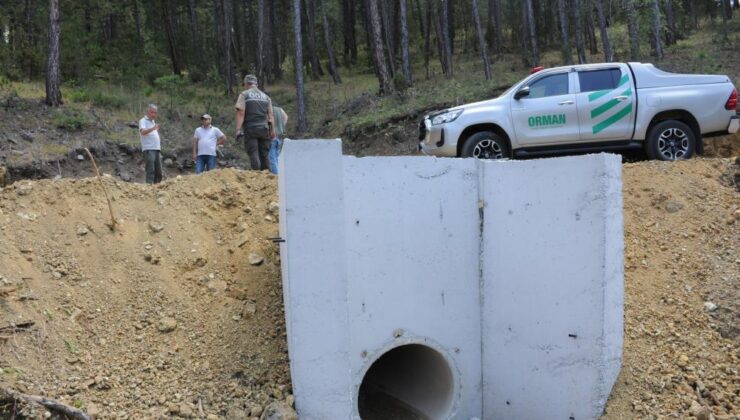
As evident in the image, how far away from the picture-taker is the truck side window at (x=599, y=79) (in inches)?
358

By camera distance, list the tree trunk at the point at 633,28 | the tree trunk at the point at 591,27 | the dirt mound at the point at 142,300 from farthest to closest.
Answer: the tree trunk at the point at 591,27
the tree trunk at the point at 633,28
the dirt mound at the point at 142,300

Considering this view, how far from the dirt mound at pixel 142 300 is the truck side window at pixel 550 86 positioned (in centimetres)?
437

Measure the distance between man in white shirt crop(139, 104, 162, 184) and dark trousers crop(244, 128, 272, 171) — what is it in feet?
4.84

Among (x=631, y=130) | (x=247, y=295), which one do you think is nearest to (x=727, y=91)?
(x=631, y=130)

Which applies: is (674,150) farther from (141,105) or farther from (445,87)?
(141,105)

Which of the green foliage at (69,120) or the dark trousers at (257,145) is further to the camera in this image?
the green foliage at (69,120)

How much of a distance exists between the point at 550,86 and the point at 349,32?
26.3 metres

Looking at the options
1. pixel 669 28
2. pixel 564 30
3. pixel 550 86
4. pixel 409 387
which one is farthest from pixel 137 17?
pixel 409 387

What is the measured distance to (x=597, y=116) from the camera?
8.98 metres

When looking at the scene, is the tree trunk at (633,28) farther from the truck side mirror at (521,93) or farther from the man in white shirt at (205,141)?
the man in white shirt at (205,141)

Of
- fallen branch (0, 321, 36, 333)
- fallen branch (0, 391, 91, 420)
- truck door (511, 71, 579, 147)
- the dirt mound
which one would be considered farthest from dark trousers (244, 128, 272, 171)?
fallen branch (0, 391, 91, 420)

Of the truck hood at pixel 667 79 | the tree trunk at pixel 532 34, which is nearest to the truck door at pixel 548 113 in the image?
the truck hood at pixel 667 79

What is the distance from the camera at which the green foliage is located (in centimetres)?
1625

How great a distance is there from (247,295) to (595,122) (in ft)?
18.8
